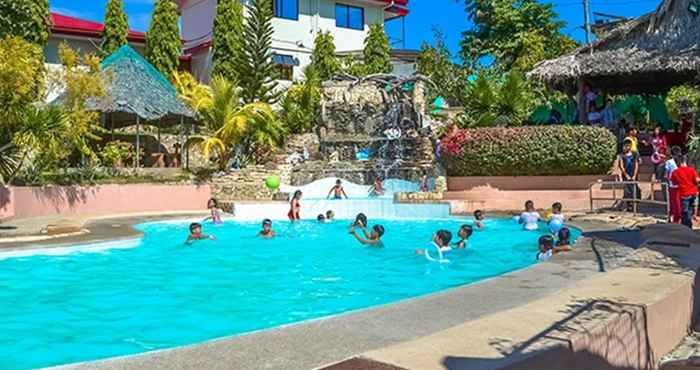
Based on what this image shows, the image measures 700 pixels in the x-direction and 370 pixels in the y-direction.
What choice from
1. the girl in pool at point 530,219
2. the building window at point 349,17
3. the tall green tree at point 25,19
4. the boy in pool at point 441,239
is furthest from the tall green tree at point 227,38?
the boy in pool at point 441,239

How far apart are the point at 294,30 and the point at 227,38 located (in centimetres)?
503

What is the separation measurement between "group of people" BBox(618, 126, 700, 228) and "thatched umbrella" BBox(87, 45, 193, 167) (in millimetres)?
15624

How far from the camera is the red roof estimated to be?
30.1 metres

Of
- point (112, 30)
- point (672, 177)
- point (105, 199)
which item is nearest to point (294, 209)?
point (105, 199)

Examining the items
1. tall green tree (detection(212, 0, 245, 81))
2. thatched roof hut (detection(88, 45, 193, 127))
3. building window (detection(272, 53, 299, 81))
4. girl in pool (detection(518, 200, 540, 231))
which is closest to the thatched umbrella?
thatched roof hut (detection(88, 45, 193, 127))

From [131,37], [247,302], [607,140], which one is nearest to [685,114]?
[607,140]

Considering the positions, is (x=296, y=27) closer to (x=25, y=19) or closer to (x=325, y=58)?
(x=325, y=58)

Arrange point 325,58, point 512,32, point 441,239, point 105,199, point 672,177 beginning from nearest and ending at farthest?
point 441,239
point 672,177
point 105,199
point 325,58
point 512,32

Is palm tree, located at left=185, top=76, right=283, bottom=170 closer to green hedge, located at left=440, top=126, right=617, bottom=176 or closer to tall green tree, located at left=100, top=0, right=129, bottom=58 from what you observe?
tall green tree, located at left=100, top=0, right=129, bottom=58

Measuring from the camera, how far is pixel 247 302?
7.95 metres

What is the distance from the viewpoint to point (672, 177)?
11.4m

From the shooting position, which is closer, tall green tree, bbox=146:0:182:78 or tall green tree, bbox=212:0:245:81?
tall green tree, bbox=146:0:182:78

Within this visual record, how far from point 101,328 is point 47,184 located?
1328 cm

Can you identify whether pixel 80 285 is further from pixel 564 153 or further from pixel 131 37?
pixel 131 37
